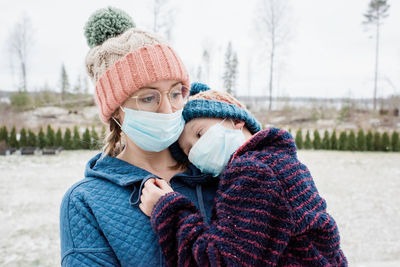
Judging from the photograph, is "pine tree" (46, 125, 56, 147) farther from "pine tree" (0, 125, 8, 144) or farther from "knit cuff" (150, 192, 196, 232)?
"knit cuff" (150, 192, 196, 232)

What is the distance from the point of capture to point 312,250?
1.18m

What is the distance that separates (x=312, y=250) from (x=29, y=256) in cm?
512

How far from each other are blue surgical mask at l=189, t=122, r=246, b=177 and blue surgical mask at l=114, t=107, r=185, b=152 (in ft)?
0.46

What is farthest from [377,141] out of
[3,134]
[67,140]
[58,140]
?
[3,134]

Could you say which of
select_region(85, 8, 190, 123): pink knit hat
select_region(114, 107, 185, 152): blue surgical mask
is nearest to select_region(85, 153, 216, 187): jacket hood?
select_region(114, 107, 185, 152): blue surgical mask

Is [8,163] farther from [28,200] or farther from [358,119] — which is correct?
[358,119]

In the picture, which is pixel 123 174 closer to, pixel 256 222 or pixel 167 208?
pixel 167 208

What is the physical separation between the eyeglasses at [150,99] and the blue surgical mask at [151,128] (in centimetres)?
2

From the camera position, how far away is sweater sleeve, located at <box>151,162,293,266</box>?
106 centimetres

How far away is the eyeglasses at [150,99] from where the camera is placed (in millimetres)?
1430

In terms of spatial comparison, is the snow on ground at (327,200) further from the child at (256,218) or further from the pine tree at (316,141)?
the child at (256,218)

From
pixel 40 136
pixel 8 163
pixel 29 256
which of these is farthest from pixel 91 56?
pixel 40 136

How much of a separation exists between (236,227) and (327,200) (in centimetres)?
763

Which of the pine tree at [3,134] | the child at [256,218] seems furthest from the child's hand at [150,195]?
the pine tree at [3,134]
